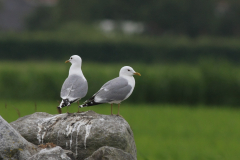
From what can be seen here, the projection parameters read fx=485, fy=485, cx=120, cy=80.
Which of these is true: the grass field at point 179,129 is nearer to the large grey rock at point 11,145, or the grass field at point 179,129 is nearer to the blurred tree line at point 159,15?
the large grey rock at point 11,145

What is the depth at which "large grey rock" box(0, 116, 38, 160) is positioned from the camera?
17.8 ft

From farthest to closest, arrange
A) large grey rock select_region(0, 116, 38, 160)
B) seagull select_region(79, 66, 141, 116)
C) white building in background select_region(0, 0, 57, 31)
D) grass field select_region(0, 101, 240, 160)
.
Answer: white building in background select_region(0, 0, 57, 31)
grass field select_region(0, 101, 240, 160)
seagull select_region(79, 66, 141, 116)
large grey rock select_region(0, 116, 38, 160)

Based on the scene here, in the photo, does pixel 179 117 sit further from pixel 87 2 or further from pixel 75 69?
pixel 87 2

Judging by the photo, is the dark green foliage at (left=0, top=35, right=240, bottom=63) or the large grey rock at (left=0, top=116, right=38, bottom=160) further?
the dark green foliage at (left=0, top=35, right=240, bottom=63)

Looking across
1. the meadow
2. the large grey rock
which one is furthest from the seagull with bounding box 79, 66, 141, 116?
the meadow

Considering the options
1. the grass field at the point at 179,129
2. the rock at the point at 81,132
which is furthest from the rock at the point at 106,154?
the grass field at the point at 179,129

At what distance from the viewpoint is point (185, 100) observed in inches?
819

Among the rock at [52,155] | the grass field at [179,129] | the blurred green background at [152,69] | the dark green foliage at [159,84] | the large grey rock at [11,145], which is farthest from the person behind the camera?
the dark green foliage at [159,84]

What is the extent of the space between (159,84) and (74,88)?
1456 centimetres

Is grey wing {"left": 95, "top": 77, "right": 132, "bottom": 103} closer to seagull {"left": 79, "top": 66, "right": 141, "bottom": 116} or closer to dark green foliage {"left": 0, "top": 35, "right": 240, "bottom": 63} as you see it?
seagull {"left": 79, "top": 66, "right": 141, "bottom": 116}

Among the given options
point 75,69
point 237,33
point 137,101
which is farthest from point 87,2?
point 75,69

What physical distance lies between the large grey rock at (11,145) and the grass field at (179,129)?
19.1 ft

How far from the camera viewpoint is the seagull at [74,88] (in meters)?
5.86

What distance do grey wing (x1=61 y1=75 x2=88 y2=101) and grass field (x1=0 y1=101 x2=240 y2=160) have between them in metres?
5.31
